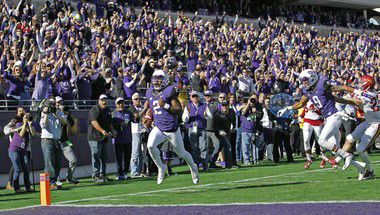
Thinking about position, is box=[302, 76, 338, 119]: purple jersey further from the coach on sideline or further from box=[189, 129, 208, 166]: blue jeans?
box=[189, 129, 208, 166]: blue jeans

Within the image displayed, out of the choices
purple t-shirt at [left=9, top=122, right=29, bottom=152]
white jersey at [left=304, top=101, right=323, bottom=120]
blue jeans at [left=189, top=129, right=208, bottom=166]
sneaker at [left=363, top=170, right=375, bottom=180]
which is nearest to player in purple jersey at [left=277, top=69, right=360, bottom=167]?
sneaker at [left=363, top=170, right=375, bottom=180]

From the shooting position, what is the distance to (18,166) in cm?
1727

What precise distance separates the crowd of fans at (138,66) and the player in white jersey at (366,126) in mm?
4062

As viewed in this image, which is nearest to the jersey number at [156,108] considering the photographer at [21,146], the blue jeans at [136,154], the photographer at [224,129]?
the photographer at [21,146]

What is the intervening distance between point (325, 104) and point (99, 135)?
5180 mm

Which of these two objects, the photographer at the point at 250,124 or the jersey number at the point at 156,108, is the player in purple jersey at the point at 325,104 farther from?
the photographer at the point at 250,124

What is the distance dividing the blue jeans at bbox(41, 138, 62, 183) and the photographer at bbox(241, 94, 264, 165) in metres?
Result: 6.66

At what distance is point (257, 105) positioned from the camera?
2342 centimetres

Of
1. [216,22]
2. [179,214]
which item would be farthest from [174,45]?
[179,214]

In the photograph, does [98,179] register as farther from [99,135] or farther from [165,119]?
[165,119]

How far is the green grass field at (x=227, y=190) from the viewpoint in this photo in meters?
12.7

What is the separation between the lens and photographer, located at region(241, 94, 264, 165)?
23.0m

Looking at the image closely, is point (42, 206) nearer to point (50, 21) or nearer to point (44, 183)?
point (44, 183)

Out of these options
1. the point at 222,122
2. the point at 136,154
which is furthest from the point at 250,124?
the point at 136,154
